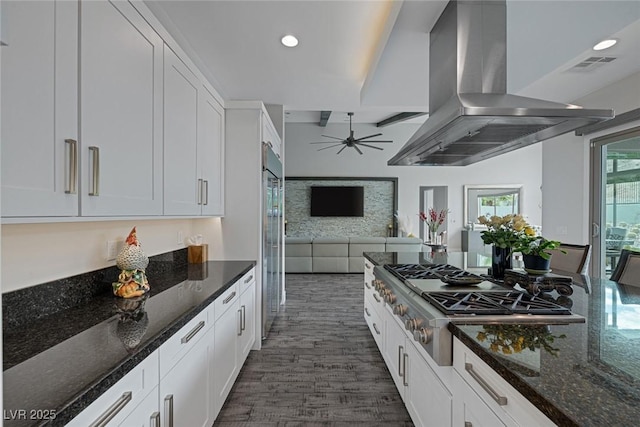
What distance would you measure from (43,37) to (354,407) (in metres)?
2.44

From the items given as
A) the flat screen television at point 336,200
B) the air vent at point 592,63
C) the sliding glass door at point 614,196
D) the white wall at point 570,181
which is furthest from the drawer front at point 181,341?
the flat screen television at point 336,200

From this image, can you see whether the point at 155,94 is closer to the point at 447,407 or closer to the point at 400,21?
the point at 400,21

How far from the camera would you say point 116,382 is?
924 millimetres

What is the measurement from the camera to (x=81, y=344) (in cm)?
109

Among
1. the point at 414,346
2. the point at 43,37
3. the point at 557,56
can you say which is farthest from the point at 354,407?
the point at 557,56

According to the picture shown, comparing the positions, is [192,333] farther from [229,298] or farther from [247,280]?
[247,280]

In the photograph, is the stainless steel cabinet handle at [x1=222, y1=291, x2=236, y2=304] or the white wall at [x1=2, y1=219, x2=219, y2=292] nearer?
the white wall at [x1=2, y1=219, x2=219, y2=292]

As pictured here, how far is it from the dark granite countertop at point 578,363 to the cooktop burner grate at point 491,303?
3.6 inches

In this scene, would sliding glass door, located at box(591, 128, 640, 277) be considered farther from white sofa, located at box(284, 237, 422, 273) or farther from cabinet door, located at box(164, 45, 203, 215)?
cabinet door, located at box(164, 45, 203, 215)

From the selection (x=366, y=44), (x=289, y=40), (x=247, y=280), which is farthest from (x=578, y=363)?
(x=289, y=40)

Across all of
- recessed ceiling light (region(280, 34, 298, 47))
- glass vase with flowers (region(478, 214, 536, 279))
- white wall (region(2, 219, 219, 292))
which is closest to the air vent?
glass vase with flowers (region(478, 214, 536, 279))

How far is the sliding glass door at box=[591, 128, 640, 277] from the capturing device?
12.3 feet

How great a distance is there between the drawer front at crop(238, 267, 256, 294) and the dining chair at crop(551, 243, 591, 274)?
2347 mm

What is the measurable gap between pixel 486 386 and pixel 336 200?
7811 millimetres
